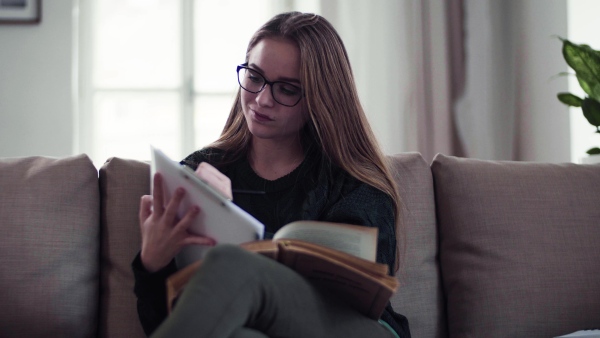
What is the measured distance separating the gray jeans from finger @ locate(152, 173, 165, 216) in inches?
9.1

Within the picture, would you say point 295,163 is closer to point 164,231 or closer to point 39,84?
point 164,231

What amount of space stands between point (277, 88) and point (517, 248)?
28.0 inches

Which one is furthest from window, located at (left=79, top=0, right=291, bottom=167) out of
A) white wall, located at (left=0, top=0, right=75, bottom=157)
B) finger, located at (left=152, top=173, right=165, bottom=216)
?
finger, located at (left=152, top=173, right=165, bottom=216)

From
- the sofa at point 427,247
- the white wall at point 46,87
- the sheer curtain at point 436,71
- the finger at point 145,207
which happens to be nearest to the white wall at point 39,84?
the white wall at point 46,87

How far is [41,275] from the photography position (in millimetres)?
1512

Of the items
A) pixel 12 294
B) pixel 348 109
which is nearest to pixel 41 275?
pixel 12 294

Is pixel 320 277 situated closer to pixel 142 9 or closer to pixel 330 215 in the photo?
pixel 330 215

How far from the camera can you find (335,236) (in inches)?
44.3

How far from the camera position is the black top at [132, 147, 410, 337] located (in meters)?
1.29

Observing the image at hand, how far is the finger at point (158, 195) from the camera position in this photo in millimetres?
1152

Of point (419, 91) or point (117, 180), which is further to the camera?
point (419, 91)

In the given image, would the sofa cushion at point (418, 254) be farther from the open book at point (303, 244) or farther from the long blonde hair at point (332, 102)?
the open book at point (303, 244)

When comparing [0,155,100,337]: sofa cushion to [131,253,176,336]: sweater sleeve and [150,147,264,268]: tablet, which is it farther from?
[150,147,264,268]: tablet

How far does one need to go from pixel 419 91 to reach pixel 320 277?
7.68ft
